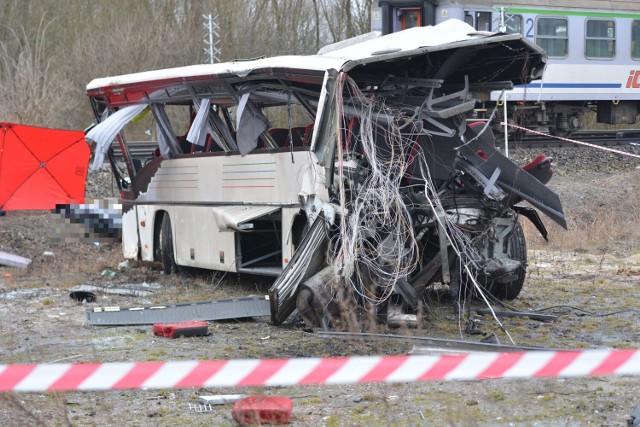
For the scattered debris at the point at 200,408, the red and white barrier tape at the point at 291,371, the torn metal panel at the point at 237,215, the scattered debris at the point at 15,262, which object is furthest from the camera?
the scattered debris at the point at 15,262

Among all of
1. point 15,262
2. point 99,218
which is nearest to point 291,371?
point 15,262

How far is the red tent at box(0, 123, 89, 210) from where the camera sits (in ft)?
60.7

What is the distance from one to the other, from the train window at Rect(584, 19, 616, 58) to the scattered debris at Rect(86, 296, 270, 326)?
17667 mm

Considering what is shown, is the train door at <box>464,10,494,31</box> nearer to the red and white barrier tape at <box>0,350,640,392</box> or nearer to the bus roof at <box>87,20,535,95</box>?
the bus roof at <box>87,20,535,95</box>

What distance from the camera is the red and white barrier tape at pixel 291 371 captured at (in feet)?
15.2

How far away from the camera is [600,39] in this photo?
26.2 m

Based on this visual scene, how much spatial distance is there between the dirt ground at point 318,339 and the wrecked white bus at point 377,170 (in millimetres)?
547

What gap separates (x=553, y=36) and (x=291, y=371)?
875 inches

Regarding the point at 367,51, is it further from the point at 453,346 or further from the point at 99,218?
the point at 99,218

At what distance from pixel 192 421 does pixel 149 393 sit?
31.6 inches

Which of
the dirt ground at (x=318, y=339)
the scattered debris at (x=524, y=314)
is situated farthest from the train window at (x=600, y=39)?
the scattered debris at (x=524, y=314)

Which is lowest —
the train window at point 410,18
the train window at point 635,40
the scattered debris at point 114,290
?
the scattered debris at point 114,290

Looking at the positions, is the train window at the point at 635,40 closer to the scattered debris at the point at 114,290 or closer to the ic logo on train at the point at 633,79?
the ic logo on train at the point at 633,79

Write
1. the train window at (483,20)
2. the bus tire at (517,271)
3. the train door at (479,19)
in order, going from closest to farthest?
the bus tire at (517,271) < the train door at (479,19) < the train window at (483,20)
